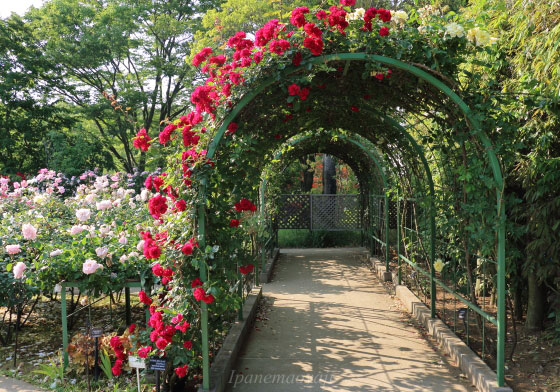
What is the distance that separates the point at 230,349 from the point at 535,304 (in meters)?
2.88

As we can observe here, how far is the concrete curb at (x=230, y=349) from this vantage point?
3258 millimetres

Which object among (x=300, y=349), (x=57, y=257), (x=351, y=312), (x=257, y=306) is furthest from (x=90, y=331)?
(x=351, y=312)

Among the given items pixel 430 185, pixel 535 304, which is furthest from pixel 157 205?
pixel 535 304

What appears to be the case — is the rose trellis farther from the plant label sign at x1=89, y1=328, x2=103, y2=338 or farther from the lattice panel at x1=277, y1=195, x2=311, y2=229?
the lattice panel at x1=277, y1=195, x2=311, y2=229

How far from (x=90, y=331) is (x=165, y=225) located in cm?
114

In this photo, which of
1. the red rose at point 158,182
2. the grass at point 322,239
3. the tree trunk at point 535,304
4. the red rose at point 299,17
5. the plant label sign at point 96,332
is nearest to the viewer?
the red rose at point 299,17

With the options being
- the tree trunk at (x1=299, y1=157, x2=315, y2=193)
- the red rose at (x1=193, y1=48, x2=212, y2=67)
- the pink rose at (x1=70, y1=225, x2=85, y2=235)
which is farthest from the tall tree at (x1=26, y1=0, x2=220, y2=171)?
the red rose at (x1=193, y1=48, x2=212, y2=67)

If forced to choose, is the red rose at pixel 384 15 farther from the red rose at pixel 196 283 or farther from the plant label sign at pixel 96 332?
the plant label sign at pixel 96 332

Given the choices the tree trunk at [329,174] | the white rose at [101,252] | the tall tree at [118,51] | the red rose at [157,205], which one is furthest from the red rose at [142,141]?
the tall tree at [118,51]

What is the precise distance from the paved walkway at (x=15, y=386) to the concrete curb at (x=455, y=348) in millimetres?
3283

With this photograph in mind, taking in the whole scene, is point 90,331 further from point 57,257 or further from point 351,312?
point 351,312

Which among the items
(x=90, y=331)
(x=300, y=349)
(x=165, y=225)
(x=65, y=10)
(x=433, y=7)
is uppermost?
(x=65, y=10)

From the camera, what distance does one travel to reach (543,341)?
161 inches

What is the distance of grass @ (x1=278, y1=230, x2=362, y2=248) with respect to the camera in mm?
12211
